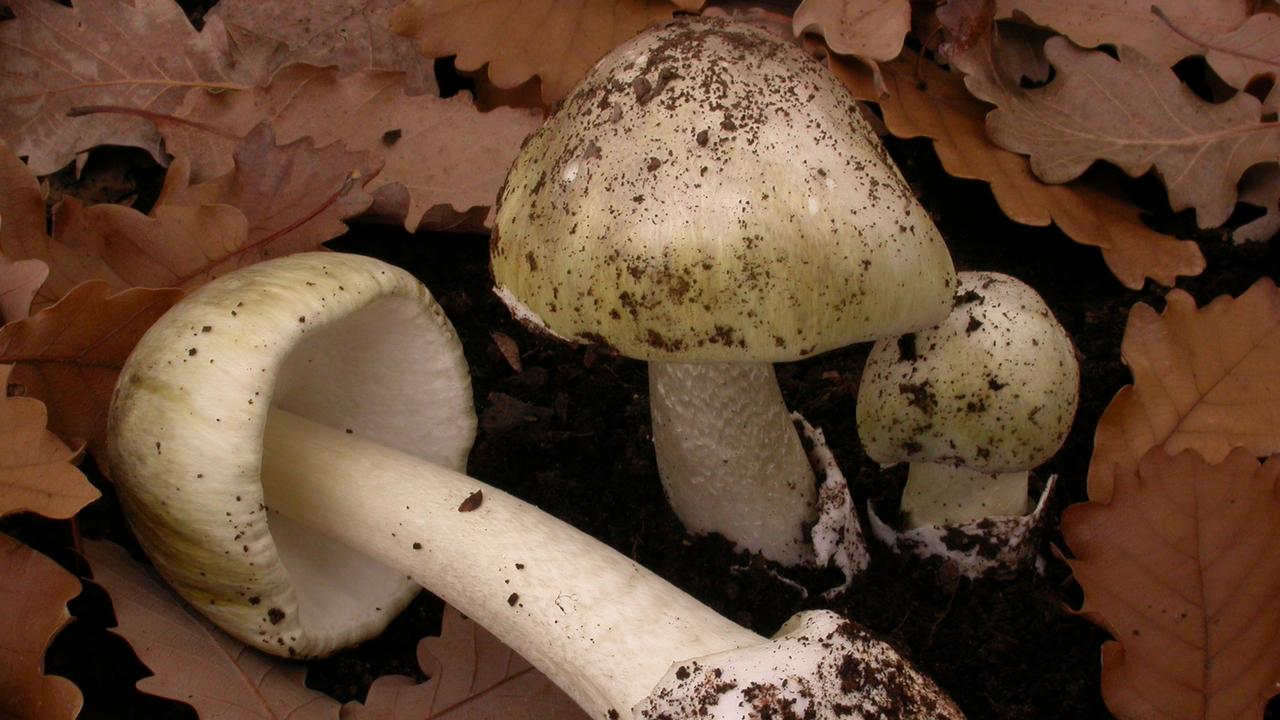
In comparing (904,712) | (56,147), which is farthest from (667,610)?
(56,147)

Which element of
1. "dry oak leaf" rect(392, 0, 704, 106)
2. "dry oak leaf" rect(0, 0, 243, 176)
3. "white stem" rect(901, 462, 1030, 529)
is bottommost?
"white stem" rect(901, 462, 1030, 529)

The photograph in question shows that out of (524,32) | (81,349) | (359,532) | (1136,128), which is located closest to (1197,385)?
(1136,128)

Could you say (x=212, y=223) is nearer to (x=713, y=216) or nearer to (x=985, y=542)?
(x=713, y=216)

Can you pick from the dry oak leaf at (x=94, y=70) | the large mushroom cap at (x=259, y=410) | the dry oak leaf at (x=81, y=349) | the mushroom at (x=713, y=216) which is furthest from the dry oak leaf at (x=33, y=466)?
the dry oak leaf at (x=94, y=70)

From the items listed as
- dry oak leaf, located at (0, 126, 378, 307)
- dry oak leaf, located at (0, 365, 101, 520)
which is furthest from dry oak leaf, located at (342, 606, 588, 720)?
dry oak leaf, located at (0, 126, 378, 307)

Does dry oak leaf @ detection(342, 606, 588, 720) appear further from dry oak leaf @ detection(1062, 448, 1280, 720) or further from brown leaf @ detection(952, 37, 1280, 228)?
brown leaf @ detection(952, 37, 1280, 228)

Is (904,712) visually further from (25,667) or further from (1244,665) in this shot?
(25,667)
